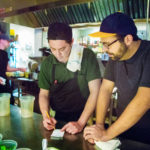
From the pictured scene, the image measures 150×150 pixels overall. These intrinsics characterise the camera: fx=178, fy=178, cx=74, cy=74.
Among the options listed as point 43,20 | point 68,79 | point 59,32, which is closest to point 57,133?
point 68,79

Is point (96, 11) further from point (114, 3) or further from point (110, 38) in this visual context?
point (110, 38)

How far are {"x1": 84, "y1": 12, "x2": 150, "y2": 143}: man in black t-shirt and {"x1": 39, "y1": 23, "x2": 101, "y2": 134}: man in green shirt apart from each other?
154mm

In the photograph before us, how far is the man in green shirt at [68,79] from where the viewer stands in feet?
4.95

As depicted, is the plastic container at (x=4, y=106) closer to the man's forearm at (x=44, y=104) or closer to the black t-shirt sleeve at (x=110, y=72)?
the man's forearm at (x=44, y=104)

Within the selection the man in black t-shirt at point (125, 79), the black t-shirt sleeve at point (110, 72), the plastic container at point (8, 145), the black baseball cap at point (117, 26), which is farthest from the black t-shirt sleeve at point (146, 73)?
the plastic container at point (8, 145)

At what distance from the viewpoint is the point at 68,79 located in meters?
1.71

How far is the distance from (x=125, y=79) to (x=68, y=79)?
56 cm

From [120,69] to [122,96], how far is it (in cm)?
22

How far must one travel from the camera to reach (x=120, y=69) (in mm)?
1415

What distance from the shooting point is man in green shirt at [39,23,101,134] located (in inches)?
59.4

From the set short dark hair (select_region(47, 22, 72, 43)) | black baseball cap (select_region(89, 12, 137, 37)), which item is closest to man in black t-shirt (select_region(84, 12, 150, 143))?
black baseball cap (select_region(89, 12, 137, 37))

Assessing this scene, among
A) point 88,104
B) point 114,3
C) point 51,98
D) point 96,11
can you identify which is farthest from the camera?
point 96,11

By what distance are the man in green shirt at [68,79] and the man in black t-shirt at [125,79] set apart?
0.15 meters

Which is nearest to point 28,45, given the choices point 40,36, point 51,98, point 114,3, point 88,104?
point 40,36
